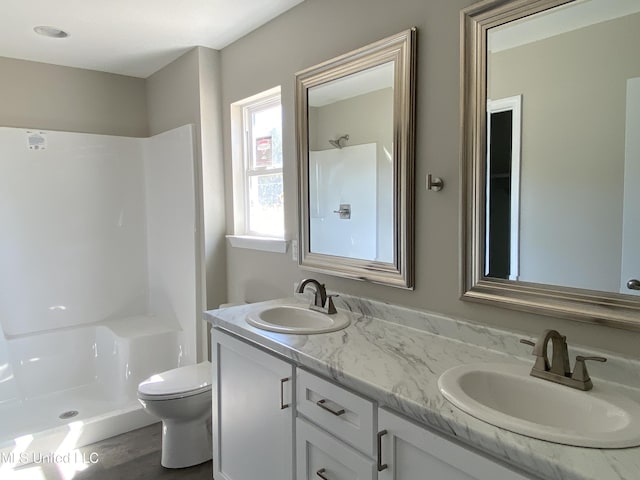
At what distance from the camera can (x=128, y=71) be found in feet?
11.2

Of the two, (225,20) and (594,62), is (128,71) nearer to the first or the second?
(225,20)

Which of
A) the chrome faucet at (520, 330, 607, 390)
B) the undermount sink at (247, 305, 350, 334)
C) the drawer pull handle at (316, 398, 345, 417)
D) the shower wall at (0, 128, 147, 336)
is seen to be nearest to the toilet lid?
the undermount sink at (247, 305, 350, 334)

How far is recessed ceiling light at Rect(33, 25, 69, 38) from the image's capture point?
256 cm

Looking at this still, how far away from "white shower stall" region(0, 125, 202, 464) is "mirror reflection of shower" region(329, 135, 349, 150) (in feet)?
3.98

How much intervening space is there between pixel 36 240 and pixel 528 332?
3.19 metres

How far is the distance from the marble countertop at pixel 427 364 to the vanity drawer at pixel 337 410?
4cm

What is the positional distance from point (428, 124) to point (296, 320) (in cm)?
105

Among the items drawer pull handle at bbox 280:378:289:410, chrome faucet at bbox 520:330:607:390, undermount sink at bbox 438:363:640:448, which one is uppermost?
chrome faucet at bbox 520:330:607:390

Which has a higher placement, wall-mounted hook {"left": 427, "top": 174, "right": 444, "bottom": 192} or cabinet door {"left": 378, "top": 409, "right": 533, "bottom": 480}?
wall-mounted hook {"left": 427, "top": 174, "right": 444, "bottom": 192}

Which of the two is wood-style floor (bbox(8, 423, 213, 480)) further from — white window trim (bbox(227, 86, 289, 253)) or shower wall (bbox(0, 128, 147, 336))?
white window trim (bbox(227, 86, 289, 253))

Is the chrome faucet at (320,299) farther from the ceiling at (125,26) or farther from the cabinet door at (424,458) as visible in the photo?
the ceiling at (125,26)

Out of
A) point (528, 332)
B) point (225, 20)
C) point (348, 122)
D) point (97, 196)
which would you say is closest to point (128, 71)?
point (97, 196)

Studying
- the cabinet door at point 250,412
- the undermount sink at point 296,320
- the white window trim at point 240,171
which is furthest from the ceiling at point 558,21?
the white window trim at point 240,171

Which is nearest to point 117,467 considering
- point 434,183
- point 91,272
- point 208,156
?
point 91,272
